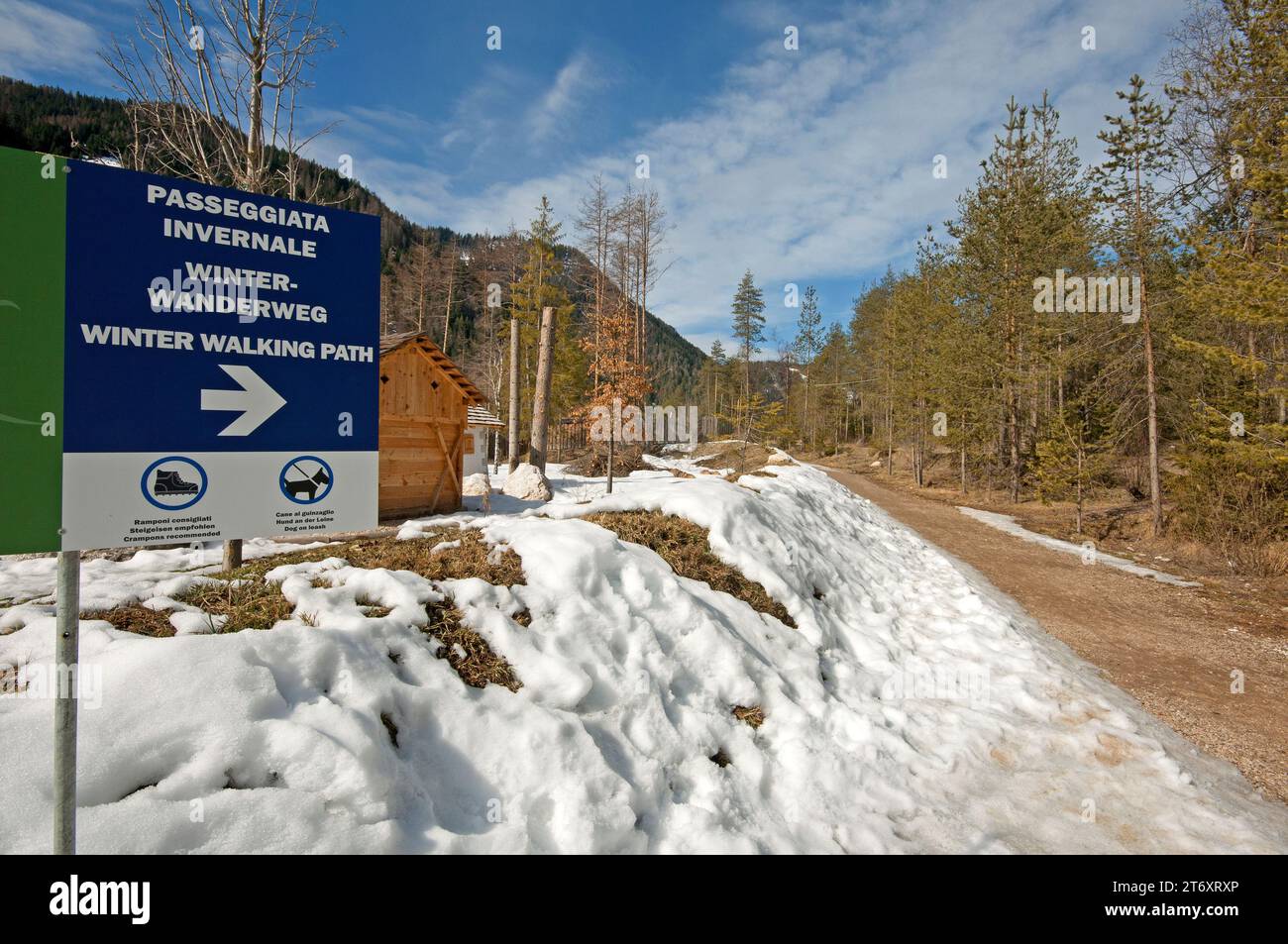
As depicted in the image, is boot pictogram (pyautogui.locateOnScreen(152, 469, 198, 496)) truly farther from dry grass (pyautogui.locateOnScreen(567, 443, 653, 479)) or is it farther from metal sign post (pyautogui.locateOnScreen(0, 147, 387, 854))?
dry grass (pyautogui.locateOnScreen(567, 443, 653, 479))

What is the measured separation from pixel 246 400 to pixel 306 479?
427 millimetres

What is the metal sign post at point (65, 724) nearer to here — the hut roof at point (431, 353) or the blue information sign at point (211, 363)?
the blue information sign at point (211, 363)

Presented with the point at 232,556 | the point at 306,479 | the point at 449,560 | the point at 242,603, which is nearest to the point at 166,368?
the point at 306,479

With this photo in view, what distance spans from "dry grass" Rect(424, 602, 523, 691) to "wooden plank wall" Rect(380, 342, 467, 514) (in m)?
11.6

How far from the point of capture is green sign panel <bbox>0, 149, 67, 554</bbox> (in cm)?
193

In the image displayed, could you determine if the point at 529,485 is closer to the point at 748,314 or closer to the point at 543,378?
the point at 543,378

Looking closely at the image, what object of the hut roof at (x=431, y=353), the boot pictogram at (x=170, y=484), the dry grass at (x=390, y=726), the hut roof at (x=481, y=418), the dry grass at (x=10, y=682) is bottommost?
the dry grass at (x=390, y=726)

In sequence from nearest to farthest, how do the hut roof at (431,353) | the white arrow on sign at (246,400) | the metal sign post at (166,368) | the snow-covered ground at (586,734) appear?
the metal sign post at (166,368) → the white arrow on sign at (246,400) → the snow-covered ground at (586,734) → the hut roof at (431,353)

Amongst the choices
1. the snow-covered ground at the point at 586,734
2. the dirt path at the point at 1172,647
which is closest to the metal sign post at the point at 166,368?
the snow-covered ground at the point at 586,734

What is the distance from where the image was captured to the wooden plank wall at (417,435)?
14570mm

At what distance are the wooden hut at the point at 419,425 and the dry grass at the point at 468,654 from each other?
11.6 meters

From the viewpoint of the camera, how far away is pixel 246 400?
7.80ft

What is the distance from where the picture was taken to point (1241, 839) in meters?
3.78

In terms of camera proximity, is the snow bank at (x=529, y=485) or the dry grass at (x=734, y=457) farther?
the dry grass at (x=734, y=457)
